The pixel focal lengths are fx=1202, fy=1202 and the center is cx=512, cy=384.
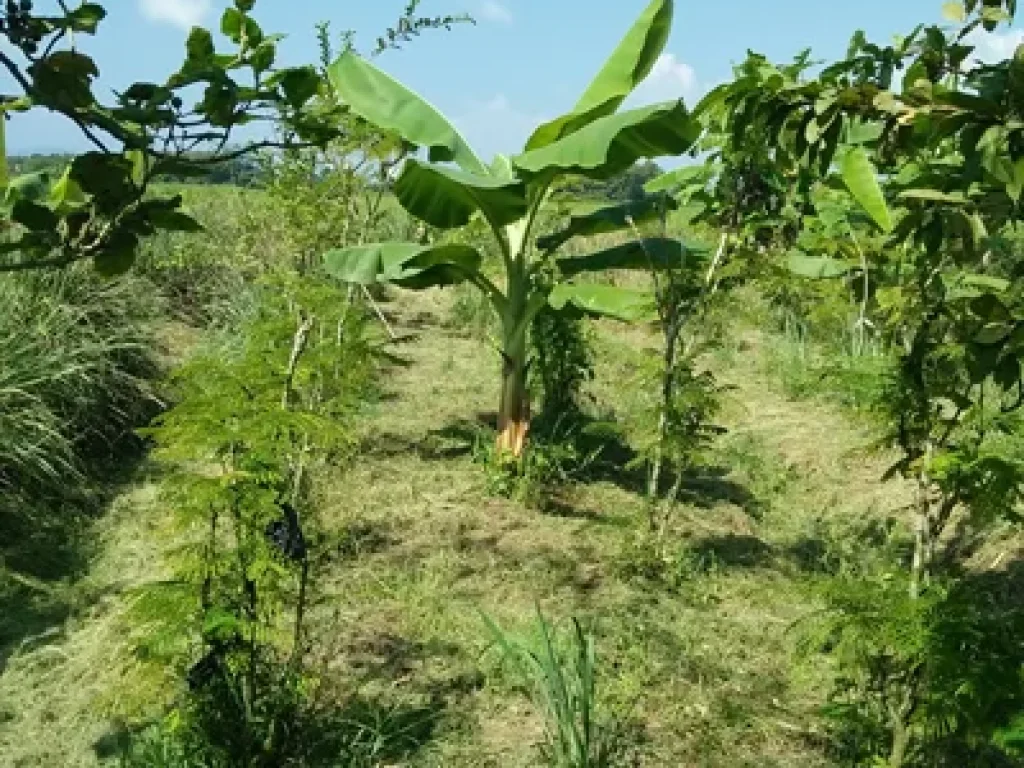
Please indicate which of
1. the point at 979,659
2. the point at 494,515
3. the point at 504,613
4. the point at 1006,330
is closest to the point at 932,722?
the point at 979,659

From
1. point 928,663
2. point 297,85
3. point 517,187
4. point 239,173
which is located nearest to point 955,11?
point 297,85

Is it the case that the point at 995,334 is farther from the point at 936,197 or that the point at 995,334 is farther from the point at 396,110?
the point at 396,110

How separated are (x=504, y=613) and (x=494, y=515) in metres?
1.20

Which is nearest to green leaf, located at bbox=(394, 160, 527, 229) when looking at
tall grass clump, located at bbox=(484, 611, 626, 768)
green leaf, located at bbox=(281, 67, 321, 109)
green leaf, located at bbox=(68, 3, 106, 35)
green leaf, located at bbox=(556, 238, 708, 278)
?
green leaf, located at bbox=(556, 238, 708, 278)

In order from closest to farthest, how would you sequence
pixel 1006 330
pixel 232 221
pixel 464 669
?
pixel 1006 330, pixel 464 669, pixel 232 221

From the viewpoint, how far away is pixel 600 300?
7121mm

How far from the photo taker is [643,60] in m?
6.72

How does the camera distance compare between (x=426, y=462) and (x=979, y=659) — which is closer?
(x=979, y=659)

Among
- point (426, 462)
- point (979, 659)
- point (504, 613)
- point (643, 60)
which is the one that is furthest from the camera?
point (426, 462)

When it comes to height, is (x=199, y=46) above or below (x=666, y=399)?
above

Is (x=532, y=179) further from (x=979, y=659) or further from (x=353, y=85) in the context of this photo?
(x=979, y=659)

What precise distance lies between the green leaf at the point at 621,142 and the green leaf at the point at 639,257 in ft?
1.89

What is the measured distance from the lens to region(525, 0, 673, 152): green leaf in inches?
257

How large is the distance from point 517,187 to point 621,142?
1.99 ft
